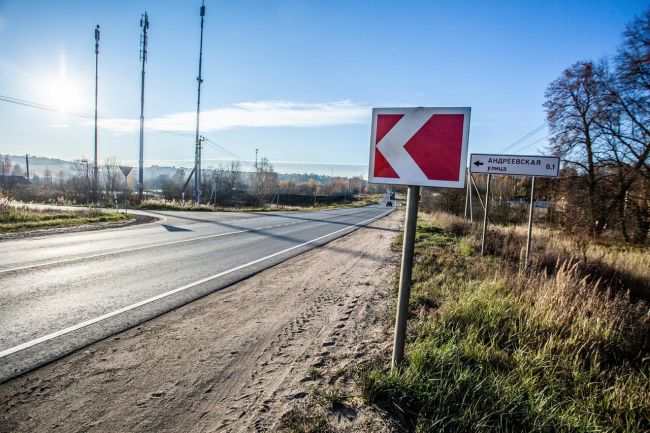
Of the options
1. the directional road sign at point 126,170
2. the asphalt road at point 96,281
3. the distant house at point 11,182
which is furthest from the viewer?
the distant house at point 11,182

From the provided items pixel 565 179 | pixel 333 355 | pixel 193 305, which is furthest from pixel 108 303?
pixel 565 179

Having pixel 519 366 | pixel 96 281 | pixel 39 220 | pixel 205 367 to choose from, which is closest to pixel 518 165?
pixel 519 366

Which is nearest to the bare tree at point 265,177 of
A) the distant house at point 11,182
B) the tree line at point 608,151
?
the distant house at point 11,182

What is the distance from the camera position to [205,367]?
10.9 ft

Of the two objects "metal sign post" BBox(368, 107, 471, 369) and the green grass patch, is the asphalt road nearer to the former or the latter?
the green grass patch

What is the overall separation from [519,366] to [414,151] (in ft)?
7.54

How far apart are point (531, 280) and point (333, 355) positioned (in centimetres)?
419

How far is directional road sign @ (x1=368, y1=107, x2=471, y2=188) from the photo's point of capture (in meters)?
2.57

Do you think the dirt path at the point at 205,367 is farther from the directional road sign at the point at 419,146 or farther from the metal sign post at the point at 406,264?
the directional road sign at the point at 419,146

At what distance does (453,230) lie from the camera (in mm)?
17438

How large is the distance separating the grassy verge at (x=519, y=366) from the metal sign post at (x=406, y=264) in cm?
23

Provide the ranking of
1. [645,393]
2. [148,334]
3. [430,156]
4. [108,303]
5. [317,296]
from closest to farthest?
[430,156] < [645,393] < [148,334] < [108,303] < [317,296]

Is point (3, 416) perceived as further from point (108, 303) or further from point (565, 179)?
point (565, 179)

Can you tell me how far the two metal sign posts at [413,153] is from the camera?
2576mm
